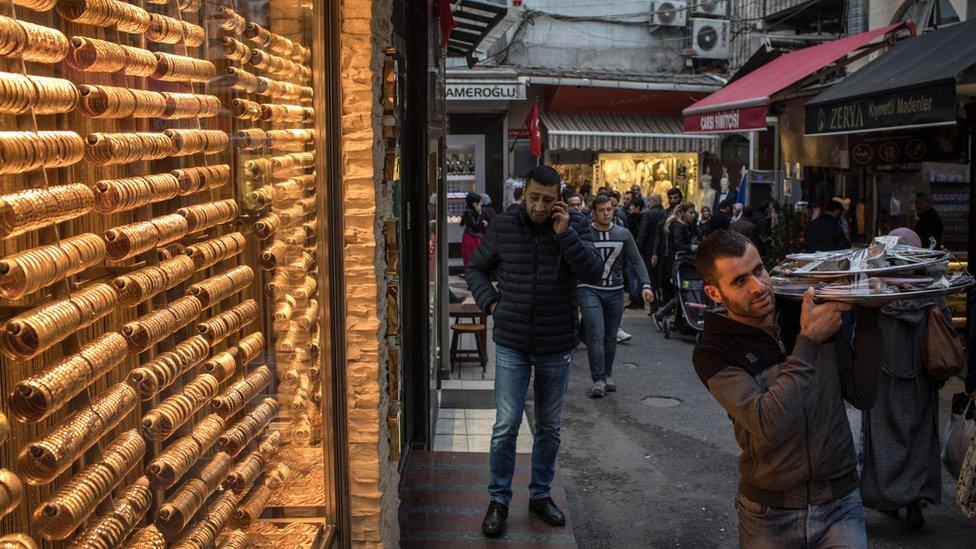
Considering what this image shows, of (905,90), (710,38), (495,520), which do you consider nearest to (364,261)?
(495,520)

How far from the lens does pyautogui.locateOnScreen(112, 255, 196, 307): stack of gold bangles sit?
241 centimetres

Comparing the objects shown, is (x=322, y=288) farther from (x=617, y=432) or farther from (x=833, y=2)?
(x=833, y=2)

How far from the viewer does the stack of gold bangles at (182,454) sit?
267 cm

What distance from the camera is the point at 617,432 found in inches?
352

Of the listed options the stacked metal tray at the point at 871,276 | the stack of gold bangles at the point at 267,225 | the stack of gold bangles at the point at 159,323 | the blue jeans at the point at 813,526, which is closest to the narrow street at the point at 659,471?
the blue jeans at the point at 813,526

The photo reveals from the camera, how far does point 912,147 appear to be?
37.1 ft

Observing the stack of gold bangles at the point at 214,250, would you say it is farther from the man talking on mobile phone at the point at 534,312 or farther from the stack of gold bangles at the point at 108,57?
the man talking on mobile phone at the point at 534,312

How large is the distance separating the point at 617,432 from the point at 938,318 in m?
3.60

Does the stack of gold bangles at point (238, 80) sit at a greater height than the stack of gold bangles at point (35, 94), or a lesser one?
greater

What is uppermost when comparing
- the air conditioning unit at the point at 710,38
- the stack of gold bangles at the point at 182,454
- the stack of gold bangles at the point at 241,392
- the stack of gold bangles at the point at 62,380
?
the air conditioning unit at the point at 710,38

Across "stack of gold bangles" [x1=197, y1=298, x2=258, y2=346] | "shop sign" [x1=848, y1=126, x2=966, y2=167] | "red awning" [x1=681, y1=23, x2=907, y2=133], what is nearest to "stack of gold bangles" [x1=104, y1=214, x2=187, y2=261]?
"stack of gold bangles" [x1=197, y1=298, x2=258, y2=346]

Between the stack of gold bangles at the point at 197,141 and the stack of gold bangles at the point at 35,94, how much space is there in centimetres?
58

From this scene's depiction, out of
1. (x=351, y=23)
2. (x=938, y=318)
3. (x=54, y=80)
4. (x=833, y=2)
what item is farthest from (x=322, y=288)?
(x=833, y=2)

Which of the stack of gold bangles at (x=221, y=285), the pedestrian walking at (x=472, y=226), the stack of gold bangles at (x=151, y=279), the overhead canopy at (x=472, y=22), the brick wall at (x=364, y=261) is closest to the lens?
the stack of gold bangles at (x=151, y=279)
